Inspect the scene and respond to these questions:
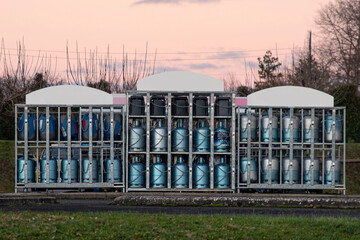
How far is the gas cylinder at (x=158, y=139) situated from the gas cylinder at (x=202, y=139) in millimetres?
968

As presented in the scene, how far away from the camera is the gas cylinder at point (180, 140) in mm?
17719

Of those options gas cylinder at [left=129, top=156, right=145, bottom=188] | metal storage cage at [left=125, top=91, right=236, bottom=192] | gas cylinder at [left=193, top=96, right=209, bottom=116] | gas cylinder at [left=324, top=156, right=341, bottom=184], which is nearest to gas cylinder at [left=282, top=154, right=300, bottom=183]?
gas cylinder at [left=324, top=156, right=341, bottom=184]

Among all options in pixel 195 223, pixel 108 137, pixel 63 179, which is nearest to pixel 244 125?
pixel 108 137

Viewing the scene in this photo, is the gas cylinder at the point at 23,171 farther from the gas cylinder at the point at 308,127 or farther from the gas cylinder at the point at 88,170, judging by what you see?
the gas cylinder at the point at 308,127

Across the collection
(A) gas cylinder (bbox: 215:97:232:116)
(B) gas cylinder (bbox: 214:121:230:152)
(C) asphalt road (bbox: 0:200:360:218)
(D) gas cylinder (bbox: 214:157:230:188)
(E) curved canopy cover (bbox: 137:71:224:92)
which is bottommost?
(C) asphalt road (bbox: 0:200:360:218)

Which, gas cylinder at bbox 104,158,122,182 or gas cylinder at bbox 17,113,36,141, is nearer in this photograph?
gas cylinder at bbox 104,158,122,182

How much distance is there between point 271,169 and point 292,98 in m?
2.66

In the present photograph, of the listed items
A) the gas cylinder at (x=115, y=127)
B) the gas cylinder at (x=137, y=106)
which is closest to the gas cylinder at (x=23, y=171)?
the gas cylinder at (x=115, y=127)

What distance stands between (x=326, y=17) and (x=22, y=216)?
4317cm

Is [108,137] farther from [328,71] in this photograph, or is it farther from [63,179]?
[328,71]

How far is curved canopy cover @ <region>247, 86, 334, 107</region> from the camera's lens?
18.8m

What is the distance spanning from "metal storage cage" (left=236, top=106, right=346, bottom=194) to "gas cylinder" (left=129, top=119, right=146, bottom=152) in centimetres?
311

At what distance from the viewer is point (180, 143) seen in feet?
58.1

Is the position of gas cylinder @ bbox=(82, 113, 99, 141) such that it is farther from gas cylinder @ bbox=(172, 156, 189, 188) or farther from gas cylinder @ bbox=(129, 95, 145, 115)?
gas cylinder @ bbox=(172, 156, 189, 188)
